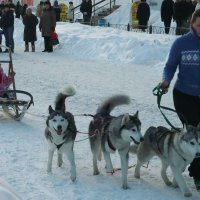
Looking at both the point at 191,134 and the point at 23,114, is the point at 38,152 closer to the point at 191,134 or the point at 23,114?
the point at 23,114

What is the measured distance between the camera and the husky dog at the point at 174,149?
4.05 m

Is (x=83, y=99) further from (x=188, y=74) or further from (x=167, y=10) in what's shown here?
(x=167, y=10)

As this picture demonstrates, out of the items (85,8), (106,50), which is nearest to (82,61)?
(106,50)

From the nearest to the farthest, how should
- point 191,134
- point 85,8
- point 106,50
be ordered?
point 191,134, point 106,50, point 85,8

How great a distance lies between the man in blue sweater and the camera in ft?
14.0

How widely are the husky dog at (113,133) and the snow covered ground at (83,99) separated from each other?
0.22m

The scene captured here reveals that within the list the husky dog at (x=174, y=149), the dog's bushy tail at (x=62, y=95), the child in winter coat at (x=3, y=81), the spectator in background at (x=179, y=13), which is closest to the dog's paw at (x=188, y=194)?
the husky dog at (x=174, y=149)

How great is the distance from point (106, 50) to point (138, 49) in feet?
4.41

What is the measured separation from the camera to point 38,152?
5.70 meters

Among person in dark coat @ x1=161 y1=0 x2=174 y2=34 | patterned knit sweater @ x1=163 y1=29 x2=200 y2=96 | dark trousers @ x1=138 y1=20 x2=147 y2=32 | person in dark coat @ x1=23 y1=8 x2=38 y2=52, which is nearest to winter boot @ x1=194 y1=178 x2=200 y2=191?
patterned knit sweater @ x1=163 y1=29 x2=200 y2=96

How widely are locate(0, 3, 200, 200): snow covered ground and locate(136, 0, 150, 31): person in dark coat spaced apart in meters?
0.95

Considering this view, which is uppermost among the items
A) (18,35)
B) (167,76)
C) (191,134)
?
(167,76)

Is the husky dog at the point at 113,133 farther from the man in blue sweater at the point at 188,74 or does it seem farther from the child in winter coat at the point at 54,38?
the child in winter coat at the point at 54,38

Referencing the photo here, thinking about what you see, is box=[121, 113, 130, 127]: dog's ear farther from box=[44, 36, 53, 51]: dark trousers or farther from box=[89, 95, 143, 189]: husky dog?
box=[44, 36, 53, 51]: dark trousers
